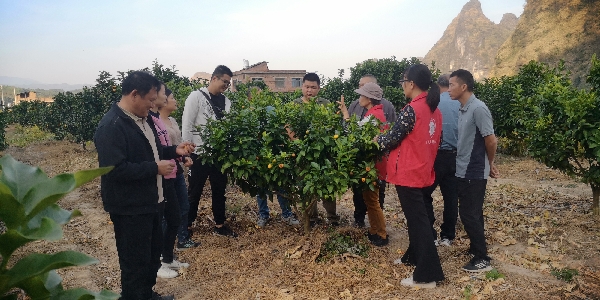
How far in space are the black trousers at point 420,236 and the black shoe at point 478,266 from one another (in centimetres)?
49

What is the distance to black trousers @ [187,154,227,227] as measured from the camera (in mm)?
4848

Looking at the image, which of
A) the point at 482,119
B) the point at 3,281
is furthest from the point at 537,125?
the point at 3,281

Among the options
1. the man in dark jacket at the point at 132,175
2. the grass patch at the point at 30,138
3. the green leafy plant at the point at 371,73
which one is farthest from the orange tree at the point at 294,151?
the grass patch at the point at 30,138

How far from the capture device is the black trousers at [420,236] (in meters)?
3.62

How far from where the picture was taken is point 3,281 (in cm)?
86

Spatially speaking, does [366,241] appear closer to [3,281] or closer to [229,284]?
[229,284]

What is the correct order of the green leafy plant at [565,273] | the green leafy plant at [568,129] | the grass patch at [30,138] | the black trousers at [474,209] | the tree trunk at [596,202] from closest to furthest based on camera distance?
the green leafy plant at [565,273]
the black trousers at [474,209]
the green leafy plant at [568,129]
the tree trunk at [596,202]
the grass patch at [30,138]

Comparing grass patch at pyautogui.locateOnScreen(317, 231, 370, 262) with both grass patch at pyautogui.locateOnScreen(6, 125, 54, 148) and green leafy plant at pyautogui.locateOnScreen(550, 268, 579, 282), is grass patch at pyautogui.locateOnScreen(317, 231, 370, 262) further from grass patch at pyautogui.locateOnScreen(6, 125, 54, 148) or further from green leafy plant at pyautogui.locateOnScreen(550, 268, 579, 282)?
grass patch at pyautogui.locateOnScreen(6, 125, 54, 148)

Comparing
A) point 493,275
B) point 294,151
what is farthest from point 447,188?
point 294,151

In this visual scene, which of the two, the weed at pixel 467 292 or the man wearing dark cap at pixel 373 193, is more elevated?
the man wearing dark cap at pixel 373 193

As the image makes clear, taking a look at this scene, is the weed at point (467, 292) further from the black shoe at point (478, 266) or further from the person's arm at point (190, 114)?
the person's arm at point (190, 114)

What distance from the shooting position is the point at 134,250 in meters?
2.97

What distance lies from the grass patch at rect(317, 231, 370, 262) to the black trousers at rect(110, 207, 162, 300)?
5.79 feet

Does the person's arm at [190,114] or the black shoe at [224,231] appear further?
the black shoe at [224,231]
